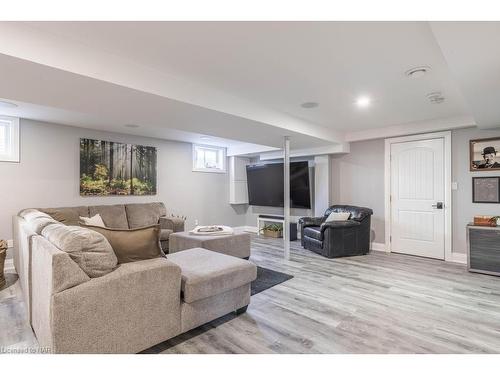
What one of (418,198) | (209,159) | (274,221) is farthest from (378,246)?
(209,159)

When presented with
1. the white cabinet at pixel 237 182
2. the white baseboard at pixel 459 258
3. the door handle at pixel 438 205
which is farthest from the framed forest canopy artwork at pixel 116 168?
the white baseboard at pixel 459 258

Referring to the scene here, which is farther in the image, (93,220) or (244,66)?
(93,220)

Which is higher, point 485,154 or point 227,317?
point 485,154

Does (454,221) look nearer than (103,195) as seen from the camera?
Yes

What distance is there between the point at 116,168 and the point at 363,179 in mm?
4729

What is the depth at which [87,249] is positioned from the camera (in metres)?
1.72

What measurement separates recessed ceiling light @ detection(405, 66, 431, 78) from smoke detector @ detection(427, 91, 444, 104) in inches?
28.4

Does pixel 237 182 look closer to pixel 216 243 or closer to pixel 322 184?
pixel 322 184

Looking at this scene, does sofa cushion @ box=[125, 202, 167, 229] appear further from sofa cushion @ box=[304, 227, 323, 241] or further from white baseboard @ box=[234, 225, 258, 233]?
sofa cushion @ box=[304, 227, 323, 241]

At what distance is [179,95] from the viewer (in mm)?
2549

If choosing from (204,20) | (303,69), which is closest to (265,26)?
(204,20)
